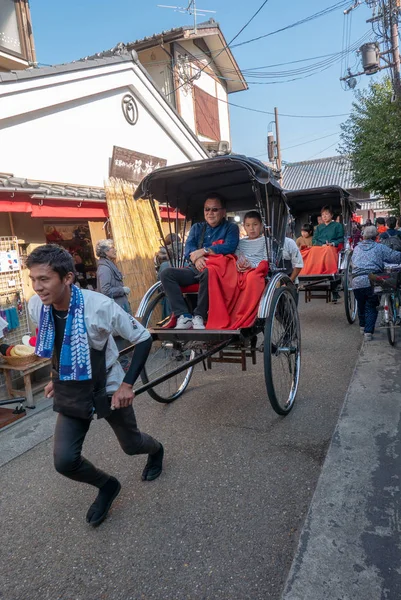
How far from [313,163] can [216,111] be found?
18.1 metres

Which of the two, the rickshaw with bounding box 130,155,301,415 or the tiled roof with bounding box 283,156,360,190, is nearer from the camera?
the rickshaw with bounding box 130,155,301,415

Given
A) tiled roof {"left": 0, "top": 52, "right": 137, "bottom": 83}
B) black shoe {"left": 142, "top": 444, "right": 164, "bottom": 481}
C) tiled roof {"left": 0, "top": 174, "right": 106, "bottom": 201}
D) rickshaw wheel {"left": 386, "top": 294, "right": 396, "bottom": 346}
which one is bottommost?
black shoe {"left": 142, "top": 444, "right": 164, "bottom": 481}

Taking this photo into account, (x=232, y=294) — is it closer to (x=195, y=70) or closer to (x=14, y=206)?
(x=14, y=206)

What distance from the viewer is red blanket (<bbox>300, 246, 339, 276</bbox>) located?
7.25 m

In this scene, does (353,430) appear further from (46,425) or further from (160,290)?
(46,425)

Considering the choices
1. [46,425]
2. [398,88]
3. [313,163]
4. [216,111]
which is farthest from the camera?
[313,163]

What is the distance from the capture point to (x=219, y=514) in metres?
2.62

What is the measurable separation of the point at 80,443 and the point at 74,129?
19.9 feet

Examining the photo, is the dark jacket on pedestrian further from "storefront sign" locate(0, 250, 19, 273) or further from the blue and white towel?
the blue and white towel

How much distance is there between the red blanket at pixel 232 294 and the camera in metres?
3.68

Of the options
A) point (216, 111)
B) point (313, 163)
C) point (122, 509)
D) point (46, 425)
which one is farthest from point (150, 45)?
point (313, 163)

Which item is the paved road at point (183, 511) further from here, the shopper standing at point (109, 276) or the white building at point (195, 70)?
the white building at point (195, 70)

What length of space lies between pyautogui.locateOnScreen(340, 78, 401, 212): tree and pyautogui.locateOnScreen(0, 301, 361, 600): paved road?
8459 millimetres

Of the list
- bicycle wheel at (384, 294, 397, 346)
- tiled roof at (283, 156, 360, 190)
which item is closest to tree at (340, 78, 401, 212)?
bicycle wheel at (384, 294, 397, 346)
